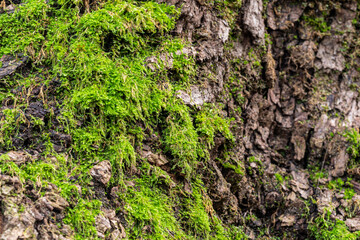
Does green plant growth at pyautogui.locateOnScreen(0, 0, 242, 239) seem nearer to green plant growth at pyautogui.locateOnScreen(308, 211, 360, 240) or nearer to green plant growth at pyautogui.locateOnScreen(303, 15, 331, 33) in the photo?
green plant growth at pyautogui.locateOnScreen(308, 211, 360, 240)

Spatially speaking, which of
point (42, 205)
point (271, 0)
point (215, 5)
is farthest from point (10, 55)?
point (271, 0)

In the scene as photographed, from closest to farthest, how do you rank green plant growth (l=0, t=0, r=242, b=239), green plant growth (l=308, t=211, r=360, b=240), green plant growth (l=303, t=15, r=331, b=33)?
green plant growth (l=0, t=0, r=242, b=239) → green plant growth (l=308, t=211, r=360, b=240) → green plant growth (l=303, t=15, r=331, b=33)

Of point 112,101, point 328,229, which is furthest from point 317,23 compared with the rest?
point 112,101

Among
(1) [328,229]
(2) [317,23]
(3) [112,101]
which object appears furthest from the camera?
(2) [317,23]

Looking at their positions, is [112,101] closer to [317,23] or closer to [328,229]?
[328,229]

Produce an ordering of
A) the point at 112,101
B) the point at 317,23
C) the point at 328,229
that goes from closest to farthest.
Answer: the point at 112,101
the point at 328,229
the point at 317,23

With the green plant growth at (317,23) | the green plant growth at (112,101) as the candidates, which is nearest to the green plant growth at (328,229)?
the green plant growth at (112,101)

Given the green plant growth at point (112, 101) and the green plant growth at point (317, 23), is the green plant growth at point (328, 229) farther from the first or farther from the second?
the green plant growth at point (317, 23)

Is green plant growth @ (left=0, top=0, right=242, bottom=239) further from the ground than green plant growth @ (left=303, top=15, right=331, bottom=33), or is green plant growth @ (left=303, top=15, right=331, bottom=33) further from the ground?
green plant growth @ (left=303, top=15, right=331, bottom=33)

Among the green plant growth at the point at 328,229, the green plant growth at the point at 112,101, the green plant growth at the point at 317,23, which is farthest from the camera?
the green plant growth at the point at 317,23

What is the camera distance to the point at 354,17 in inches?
322

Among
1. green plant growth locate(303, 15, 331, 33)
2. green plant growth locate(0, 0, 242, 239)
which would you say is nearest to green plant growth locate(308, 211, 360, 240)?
green plant growth locate(0, 0, 242, 239)

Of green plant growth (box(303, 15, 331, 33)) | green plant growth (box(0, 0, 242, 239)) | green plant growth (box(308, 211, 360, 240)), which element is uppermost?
green plant growth (box(303, 15, 331, 33))

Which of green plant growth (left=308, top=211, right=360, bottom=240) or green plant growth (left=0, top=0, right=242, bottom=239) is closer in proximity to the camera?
green plant growth (left=0, top=0, right=242, bottom=239)
